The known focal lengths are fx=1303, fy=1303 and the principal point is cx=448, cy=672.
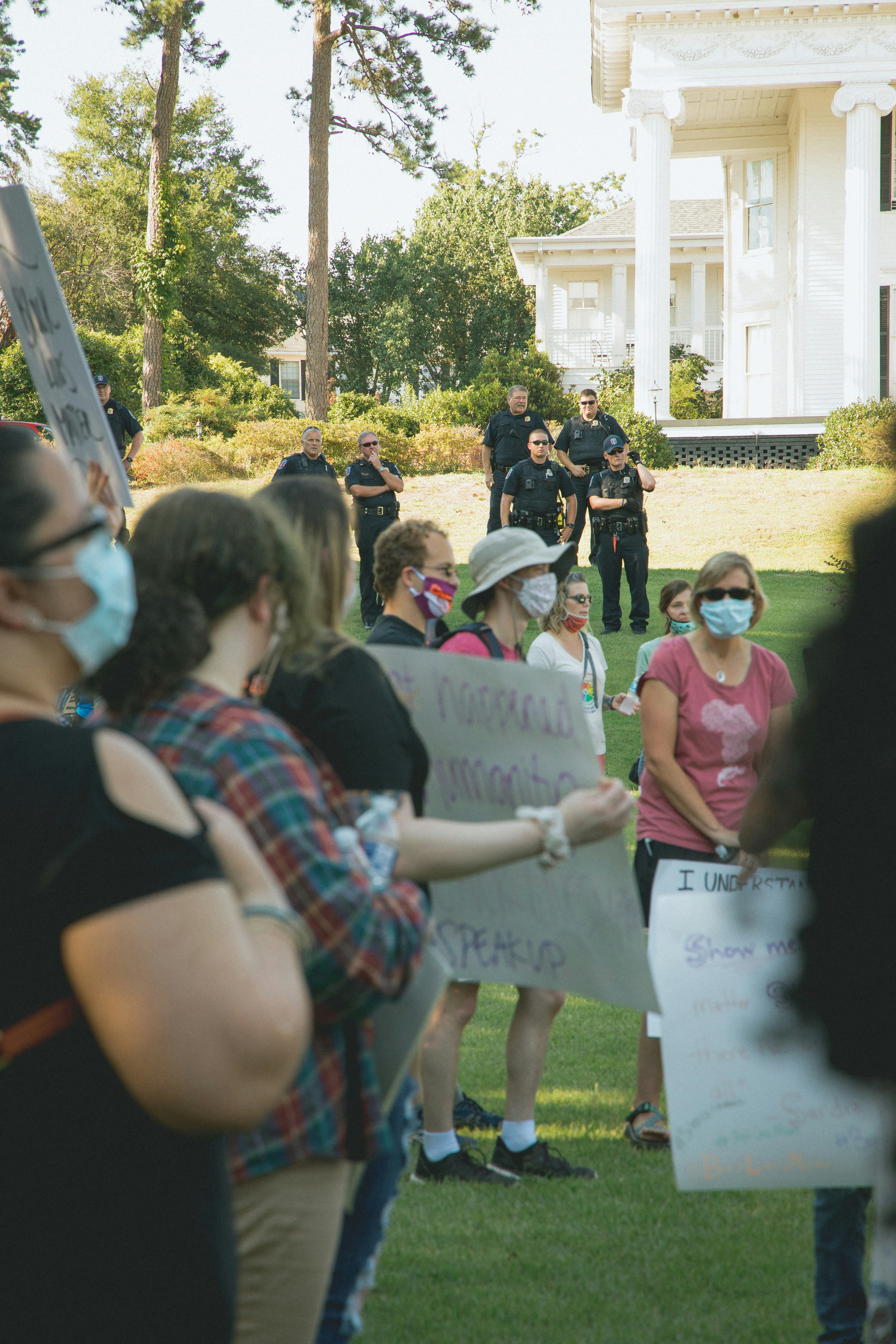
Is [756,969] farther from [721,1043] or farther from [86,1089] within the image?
[86,1089]

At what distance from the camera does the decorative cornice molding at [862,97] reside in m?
26.9

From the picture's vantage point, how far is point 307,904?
1918mm

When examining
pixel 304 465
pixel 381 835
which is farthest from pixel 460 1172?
pixel 304 465

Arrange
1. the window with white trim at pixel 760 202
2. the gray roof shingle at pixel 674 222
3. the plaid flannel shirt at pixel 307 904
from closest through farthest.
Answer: the plaid flannel shirt at pixel 307 904
the window with white trim at pixel 760 202
the gray roof shingle at pixel 674 222

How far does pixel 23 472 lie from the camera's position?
1605mm

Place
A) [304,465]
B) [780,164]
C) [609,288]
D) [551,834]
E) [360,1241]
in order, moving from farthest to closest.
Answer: [609,288] < [780,164] < [304,465] < [551,834] < [360,1241]

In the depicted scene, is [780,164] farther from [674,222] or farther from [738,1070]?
[738,1070]

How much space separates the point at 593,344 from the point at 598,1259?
47.7m

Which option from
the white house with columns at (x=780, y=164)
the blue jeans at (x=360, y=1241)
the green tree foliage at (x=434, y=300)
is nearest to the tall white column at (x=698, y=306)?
the green tree foliage at (x=434, y=300)

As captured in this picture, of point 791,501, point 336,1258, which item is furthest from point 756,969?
point 791,501

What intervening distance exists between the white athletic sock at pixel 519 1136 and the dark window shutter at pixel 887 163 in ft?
93.0

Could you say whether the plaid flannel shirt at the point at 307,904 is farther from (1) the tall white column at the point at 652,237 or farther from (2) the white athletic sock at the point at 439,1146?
(1) the tall white column at the point at 652,237

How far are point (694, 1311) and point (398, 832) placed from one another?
2209mm

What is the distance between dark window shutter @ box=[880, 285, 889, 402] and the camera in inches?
1143
